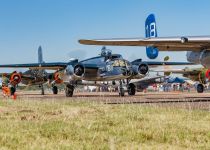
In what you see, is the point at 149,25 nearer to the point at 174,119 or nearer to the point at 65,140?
the point at 174,119

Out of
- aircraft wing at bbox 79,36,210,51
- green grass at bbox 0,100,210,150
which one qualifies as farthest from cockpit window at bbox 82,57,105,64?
green grass at bbox 0,100,210,150

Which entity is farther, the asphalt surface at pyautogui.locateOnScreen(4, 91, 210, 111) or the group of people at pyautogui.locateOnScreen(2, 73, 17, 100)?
the group of people at pyautogui.locateOnScreen(2, 73, 17, 100)

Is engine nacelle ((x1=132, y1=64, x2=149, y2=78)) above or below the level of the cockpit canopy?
below

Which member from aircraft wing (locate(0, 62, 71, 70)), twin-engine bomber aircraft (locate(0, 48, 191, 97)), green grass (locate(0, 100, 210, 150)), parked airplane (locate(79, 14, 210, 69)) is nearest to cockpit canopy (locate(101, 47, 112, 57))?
twin-engine bomber aircraft (locate(0, 48, 191, 97))

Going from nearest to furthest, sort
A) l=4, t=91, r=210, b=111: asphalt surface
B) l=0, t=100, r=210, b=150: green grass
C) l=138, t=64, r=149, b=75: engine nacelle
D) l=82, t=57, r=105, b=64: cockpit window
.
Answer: l=0, t=100, r=210, b=150: green grass → l=4, t=91, r=210, b=111: asphalt surface → l=138, t=64, r=149, b=75: engine nacelle → l=82, t=57, r=105, b=64: cockpit window

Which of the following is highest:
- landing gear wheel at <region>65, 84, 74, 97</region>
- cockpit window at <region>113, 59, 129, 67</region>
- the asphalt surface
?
cockpit window at <region>113, 59, 129, 67</region>

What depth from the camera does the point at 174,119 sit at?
8078mm

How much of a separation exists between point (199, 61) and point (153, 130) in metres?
13.6

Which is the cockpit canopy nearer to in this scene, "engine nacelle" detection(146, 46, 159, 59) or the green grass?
"engine nacelle" detection(146, 46, 159, 59)

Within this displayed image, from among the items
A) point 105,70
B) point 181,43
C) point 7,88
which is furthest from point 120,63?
point 7,88

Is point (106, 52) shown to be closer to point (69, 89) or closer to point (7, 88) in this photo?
point (69, 89)

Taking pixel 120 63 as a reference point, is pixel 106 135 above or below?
below

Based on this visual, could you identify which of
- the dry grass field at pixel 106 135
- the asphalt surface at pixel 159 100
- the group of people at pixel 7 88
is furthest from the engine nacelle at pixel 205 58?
the group of people at pixel 7 88

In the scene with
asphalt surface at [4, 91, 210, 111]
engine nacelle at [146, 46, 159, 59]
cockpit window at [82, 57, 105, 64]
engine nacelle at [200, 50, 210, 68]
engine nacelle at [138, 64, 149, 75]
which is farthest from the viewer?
cockpit window at [82, 57, 105, 64]
